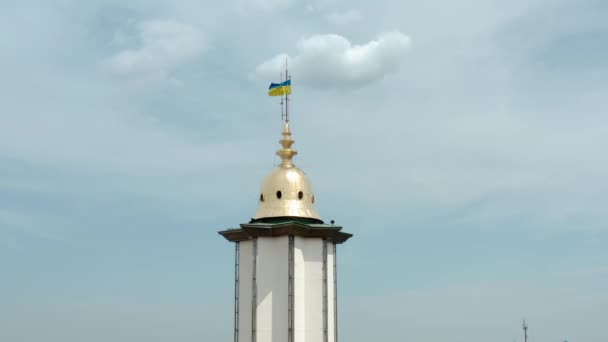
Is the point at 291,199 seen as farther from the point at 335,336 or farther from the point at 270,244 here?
the point at 335,336

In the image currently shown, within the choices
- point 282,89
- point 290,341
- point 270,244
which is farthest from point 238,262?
point 282,89

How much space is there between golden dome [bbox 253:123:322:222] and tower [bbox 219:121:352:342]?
73 mm

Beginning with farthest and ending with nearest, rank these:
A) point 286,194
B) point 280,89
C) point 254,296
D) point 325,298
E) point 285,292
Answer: point 280,89 → point 286,194 → point 325,298 → point 254,296 → point 285,292

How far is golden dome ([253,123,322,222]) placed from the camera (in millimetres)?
63656

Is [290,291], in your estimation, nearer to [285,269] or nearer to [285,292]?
[285,292]

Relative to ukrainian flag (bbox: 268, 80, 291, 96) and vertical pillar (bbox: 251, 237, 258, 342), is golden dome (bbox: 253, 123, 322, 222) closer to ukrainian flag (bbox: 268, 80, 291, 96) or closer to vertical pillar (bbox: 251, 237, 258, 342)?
vertical pillar (bbox: 251, 237, 258, 342)

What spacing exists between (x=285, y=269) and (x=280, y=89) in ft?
48.9

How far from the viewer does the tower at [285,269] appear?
60.8m

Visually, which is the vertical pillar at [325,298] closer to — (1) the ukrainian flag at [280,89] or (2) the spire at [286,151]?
(2) the spire at [286,151]

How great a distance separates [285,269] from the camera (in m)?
61.2

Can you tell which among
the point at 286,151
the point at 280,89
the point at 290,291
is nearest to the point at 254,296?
the point at 290,291

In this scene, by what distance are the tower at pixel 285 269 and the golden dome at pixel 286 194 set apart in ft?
0.24

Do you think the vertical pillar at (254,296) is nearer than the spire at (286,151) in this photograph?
Yes

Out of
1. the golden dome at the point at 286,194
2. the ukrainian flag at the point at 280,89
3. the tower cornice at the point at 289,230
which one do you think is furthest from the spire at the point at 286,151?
the tower cornice at the point at 289,230
